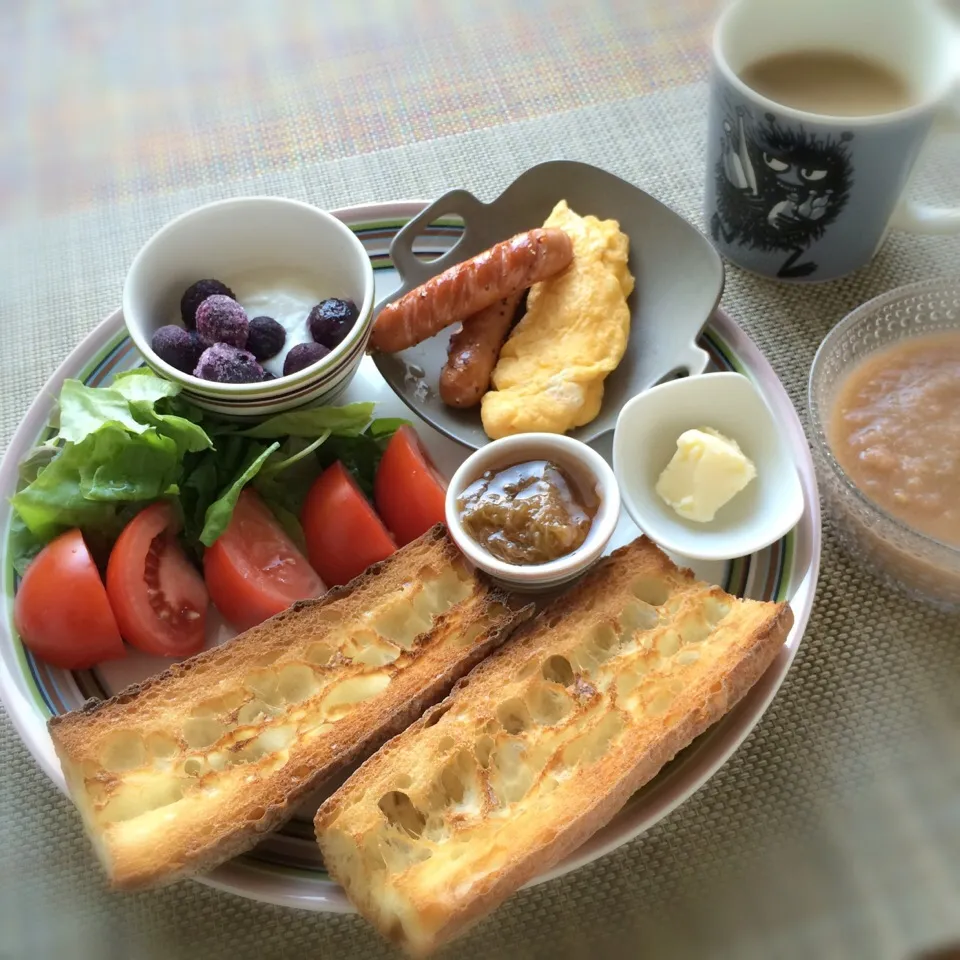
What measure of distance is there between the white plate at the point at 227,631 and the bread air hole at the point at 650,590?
159 mm

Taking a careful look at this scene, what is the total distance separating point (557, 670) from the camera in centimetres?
175

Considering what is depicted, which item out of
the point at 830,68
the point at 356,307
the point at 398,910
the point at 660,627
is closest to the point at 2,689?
the point at 398,910

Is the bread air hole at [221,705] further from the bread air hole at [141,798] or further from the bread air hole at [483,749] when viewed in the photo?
the bread air hole at [483,749]

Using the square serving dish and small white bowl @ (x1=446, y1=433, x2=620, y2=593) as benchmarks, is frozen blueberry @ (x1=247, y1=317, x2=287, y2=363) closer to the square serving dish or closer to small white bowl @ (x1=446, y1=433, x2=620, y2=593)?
the square serving dish

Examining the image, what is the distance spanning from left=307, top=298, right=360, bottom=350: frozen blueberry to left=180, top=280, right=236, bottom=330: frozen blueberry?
8.3 inches

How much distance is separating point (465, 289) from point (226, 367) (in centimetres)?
56

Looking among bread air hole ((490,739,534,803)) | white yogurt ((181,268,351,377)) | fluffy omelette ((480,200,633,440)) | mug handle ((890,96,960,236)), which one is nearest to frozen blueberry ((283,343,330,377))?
white yogurt ((181,268,351,377))

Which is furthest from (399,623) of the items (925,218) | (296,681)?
(925,218)

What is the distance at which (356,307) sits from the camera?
6.72 ft

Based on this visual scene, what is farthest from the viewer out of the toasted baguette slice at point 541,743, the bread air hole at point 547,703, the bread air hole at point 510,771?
the bread air hole at point 547,703

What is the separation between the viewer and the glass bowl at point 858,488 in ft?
5.87

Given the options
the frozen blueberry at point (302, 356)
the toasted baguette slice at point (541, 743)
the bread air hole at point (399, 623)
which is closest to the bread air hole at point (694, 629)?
the toasted baguette slice at point (541, 743)

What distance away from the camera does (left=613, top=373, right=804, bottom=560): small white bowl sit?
1.88 metres

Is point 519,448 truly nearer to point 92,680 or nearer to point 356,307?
point 356,307
